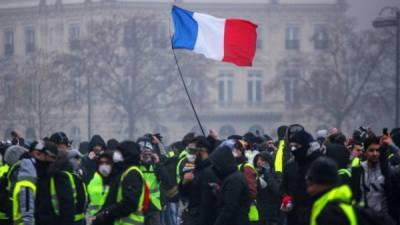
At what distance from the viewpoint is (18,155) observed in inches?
547

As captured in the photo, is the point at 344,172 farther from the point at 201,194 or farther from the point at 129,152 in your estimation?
the point at 129,152

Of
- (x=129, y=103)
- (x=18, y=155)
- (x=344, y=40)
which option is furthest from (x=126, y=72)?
(x=18, y=155)

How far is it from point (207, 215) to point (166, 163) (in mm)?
6186

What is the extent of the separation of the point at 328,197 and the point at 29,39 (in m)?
84.0

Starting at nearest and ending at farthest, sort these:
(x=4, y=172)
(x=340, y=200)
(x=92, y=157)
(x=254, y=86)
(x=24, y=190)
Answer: (x=340, y=200)
(x=24, y=190)
(x=4, y=172)
(x=92, y=157)
(x=254, y=86)

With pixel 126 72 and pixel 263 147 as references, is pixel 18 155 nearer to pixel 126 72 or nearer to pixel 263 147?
pixel 263 147

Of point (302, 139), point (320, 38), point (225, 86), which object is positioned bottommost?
point (302, 139)

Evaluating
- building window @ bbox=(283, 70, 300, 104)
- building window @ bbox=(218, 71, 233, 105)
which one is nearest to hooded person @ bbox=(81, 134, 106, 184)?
building window @ bbox=(283, 70, 300, 104)

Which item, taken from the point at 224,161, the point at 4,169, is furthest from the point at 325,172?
the point at 4,169

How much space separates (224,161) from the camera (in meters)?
12.9

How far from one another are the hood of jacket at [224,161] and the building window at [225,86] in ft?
259

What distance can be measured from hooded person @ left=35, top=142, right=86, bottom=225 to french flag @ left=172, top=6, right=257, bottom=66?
8.27 meters

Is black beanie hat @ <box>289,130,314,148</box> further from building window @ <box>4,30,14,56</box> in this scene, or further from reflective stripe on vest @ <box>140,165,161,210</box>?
building window @ <box>4,30,14,56</box>

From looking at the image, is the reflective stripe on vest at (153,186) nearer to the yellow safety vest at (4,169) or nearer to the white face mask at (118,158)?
the yellow safety vest at (4,169)
